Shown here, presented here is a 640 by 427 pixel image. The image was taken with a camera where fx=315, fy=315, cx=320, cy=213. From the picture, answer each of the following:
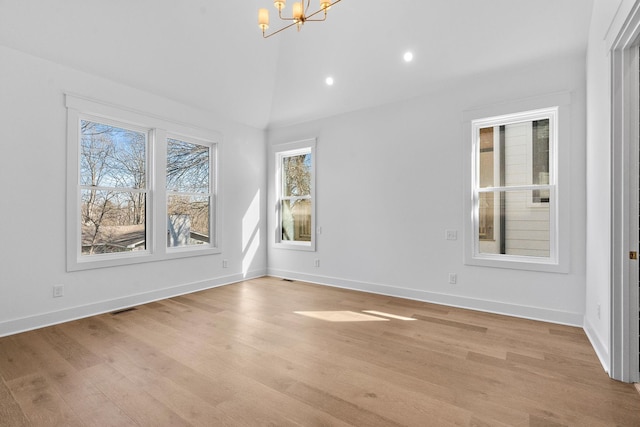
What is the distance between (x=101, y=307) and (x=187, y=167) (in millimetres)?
2172

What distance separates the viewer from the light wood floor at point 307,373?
181 cm

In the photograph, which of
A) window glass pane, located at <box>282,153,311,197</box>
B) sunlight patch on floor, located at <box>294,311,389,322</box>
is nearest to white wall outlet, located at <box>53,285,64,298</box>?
sunlight patch on floor, located at <box>294,311,389,322</box>

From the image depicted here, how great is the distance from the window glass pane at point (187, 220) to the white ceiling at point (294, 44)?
1423 mm

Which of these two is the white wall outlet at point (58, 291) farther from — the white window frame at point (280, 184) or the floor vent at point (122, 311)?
the white window frame at point (280, 184)

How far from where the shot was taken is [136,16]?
3.31 metres

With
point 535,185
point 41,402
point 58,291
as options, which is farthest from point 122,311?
point 535,185

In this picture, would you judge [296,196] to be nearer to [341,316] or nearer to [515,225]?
[341,316]

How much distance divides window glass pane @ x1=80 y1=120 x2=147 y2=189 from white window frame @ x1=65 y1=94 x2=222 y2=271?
8 centimetres

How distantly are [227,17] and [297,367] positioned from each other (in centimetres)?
393

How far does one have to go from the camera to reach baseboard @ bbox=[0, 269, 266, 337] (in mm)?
3066

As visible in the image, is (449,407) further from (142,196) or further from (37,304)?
(142,196)

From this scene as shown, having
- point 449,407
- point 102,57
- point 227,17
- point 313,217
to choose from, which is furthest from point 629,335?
point 102,57

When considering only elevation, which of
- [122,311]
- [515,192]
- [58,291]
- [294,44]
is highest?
[294,44]

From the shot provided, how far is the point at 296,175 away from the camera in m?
5.65
